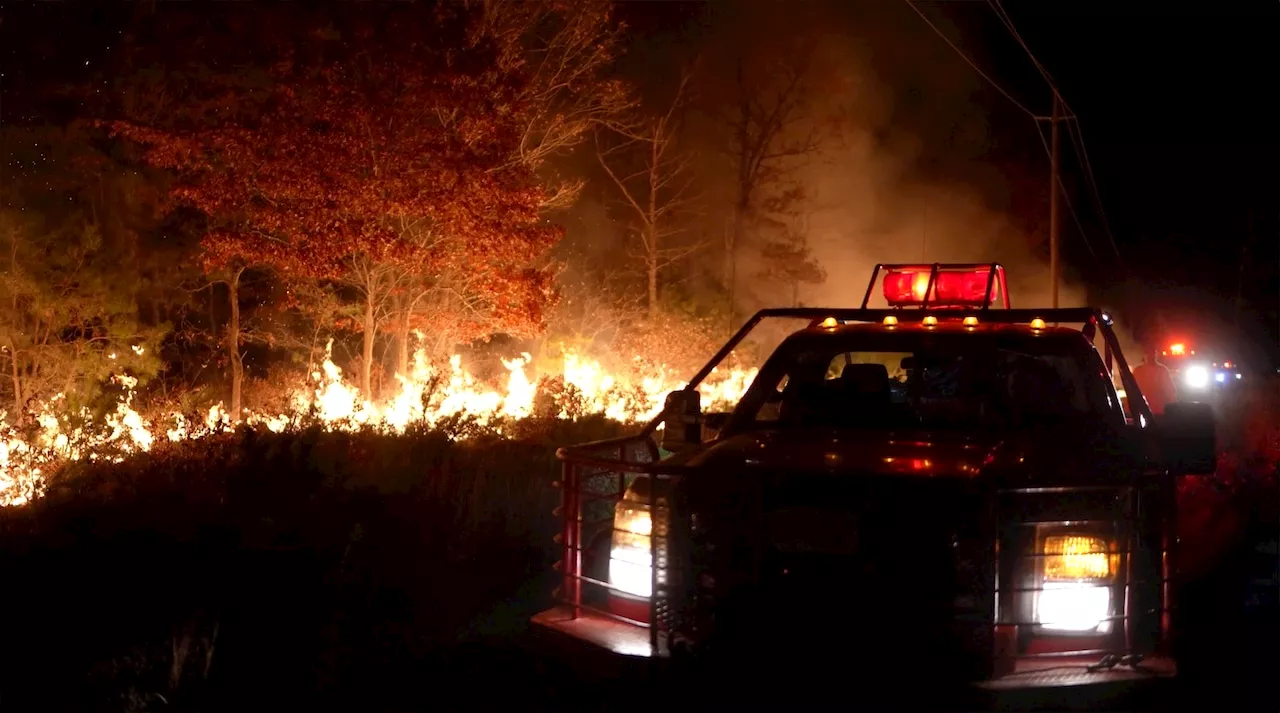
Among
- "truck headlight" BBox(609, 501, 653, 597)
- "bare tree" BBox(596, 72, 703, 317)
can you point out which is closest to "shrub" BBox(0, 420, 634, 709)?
"truck headlight" BBox(609, 501, 653, 597)

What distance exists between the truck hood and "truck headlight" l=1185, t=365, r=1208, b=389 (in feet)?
58.9

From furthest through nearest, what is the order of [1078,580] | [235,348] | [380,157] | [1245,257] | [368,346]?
[1245,257], [235,348], [368,346], [380,157], [1078,580]

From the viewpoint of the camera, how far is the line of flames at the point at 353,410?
29.3 ft

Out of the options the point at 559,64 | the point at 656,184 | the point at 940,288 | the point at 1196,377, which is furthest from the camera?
the point at 656,184

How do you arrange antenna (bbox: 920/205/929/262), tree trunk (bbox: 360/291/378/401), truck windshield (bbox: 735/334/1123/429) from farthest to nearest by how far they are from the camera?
1. antenna (bbox: 920/205/929/262)
2. tree trunk (bbox: 360/291/378/401)
3. truck windshield (bbox: 735/334/1123/429)

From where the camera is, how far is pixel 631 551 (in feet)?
17.8

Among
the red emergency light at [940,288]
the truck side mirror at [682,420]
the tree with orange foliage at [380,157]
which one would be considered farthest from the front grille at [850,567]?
the tree with orange foliage at [380,157]

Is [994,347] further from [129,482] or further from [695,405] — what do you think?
[129,482]

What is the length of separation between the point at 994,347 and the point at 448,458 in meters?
4.35

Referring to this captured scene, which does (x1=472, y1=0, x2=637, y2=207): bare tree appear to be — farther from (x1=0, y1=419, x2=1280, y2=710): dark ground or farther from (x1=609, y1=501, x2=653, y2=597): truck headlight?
(x1=609, y1=501, x2=653, y2=597): truck headlight

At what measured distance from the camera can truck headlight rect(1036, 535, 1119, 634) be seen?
185 inches

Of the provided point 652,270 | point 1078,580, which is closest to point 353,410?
point 1078,580

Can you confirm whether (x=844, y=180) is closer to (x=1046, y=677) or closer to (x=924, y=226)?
(x=924, y=226)

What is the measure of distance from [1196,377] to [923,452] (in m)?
19.7
